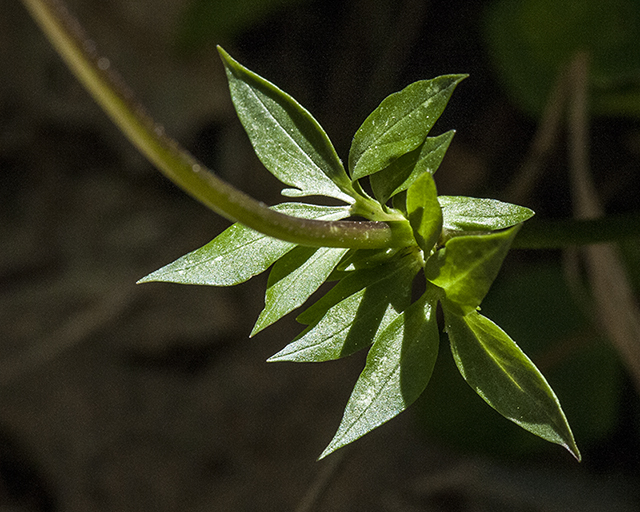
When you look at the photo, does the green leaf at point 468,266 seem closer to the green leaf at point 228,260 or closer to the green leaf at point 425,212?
the green leaf at point 425,212

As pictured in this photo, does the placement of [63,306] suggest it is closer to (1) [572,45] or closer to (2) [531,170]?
(2) [531,170]

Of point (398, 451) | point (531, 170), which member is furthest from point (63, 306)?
point (531, 170)

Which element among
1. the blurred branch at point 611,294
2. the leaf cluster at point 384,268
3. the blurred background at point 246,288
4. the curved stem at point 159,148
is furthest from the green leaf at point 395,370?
the blurred background at point 246,288

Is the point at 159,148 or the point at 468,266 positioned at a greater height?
the point at 159,148

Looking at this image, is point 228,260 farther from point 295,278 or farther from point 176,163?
point 176,163

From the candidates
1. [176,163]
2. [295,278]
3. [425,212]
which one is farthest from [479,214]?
[176,163]

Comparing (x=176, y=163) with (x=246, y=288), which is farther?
(x=246, y=288)
